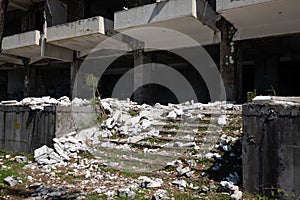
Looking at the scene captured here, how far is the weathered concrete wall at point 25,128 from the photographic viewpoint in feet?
25.5

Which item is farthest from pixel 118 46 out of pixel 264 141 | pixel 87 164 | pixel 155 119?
pixel 264 141

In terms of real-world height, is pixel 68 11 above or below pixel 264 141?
above

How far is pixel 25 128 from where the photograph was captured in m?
8.32

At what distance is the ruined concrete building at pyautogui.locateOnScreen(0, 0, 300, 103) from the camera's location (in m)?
9.23

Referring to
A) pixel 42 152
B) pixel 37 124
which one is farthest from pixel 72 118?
pixel 42 152

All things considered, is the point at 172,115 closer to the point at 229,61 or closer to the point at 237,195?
the point at 229,61

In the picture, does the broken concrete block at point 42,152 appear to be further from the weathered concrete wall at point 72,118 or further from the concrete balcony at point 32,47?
the concrete balcony at point 32,47

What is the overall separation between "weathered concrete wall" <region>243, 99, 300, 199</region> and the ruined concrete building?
478 centimetres

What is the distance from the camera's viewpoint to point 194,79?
1518 centimetres

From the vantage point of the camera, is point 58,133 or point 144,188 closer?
point 144,188

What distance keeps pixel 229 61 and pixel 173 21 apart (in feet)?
8.39

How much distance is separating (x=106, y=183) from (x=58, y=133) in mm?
3048

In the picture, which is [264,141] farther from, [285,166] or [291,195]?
[291,195]

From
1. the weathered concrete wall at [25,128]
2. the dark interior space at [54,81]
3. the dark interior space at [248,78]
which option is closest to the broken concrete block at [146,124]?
the weathered concrete wall at [25,128]
